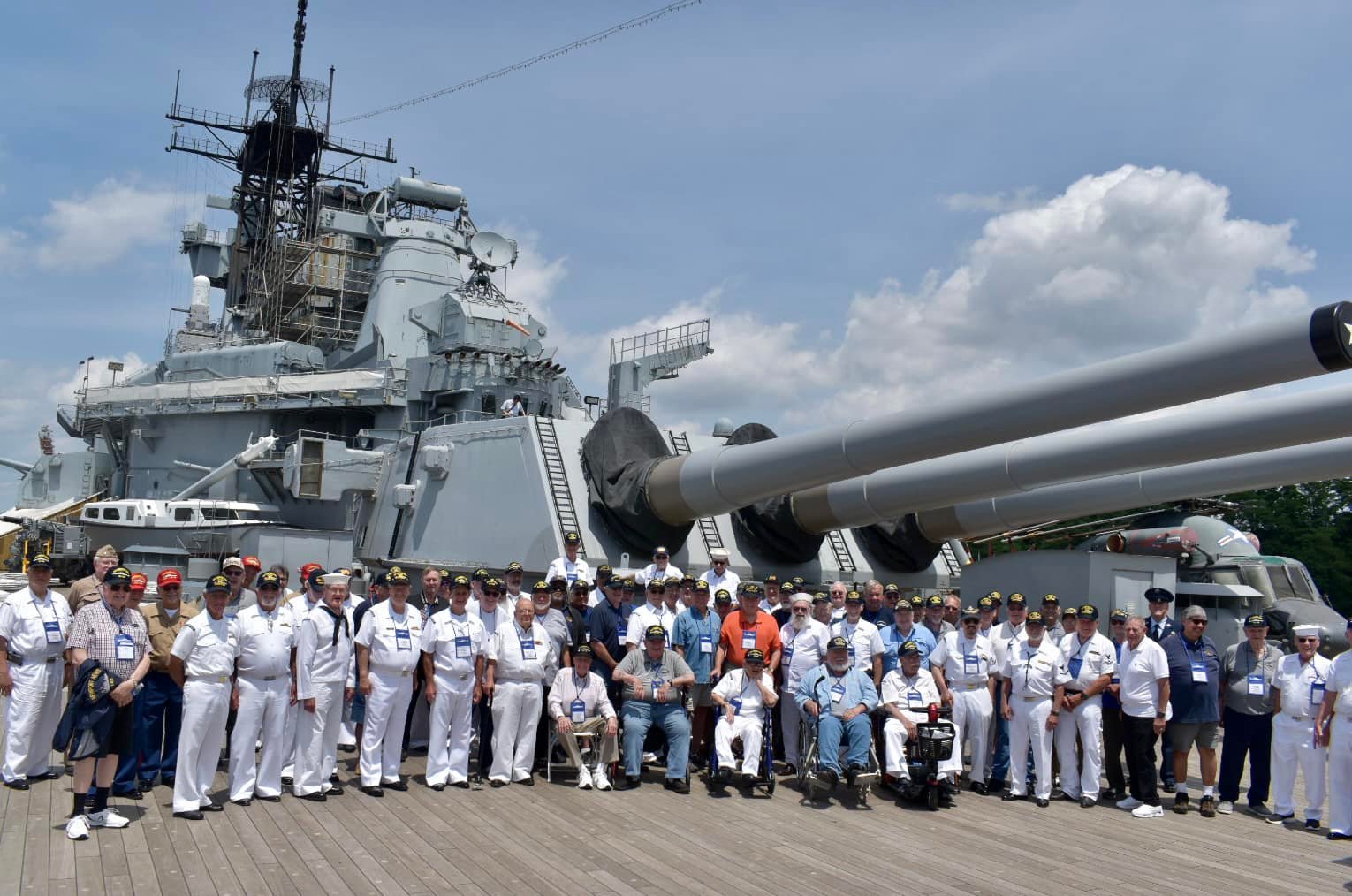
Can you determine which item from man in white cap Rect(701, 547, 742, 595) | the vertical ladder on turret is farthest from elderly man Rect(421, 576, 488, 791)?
the vertical ladder on turret

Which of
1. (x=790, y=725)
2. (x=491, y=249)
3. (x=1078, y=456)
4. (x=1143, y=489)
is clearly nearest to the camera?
(x=790, y=725)

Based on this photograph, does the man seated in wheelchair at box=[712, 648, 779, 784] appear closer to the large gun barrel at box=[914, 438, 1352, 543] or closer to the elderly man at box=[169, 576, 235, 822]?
the elderly man at box=[169, 576, 235, 822]

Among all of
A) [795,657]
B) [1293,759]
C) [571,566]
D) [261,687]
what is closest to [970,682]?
[795,657]

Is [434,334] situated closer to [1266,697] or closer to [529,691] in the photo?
[529,691]

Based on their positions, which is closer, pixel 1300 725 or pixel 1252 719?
pixel 1300 725

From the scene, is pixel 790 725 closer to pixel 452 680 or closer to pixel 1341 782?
pixel 452 680

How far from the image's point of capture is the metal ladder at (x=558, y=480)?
33.4 feet

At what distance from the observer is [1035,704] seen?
23.4 feet

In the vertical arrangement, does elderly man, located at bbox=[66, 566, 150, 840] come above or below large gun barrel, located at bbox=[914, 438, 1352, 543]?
below

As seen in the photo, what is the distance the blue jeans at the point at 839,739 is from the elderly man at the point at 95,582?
4.28 meters

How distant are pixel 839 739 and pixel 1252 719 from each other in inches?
106

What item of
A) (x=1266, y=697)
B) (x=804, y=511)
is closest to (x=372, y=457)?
(x=804, y=511)

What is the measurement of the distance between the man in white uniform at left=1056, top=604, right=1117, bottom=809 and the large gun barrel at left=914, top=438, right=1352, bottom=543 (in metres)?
2.30

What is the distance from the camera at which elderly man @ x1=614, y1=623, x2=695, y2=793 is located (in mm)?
7035
